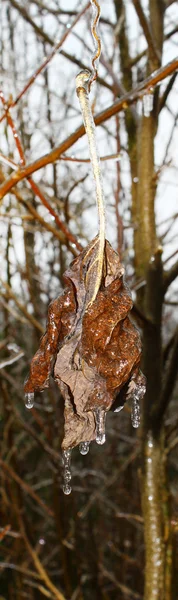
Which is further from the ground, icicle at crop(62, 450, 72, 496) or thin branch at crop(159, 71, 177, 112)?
thin branch at crop(159, 71, 177, 112)

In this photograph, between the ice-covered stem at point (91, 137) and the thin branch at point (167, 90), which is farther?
the thin branch at point (167, 90)

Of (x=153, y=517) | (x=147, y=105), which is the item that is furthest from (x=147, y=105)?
(x=153, y=517)

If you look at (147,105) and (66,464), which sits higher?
(147,105)

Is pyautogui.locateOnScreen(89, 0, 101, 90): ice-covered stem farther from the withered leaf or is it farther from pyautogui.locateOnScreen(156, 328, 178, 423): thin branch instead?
pyautogui.locateOnScreen(156, 328, 178, 423): thin branch

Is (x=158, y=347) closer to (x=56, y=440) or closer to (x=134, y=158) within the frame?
(x=134, y=158)

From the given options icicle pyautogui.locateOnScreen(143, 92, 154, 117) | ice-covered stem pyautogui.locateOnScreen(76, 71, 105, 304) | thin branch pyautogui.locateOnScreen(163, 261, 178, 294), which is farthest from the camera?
icicle pyautogui.locateOnScreen(143, 92, 154, 117)

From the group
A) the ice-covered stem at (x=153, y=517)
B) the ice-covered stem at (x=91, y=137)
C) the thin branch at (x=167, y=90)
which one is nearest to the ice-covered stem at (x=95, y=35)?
the ice-covered stem at (x=91, y=137)

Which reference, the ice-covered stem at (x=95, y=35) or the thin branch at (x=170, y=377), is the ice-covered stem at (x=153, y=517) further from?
the ice-covered stem at (x=95, y=35)

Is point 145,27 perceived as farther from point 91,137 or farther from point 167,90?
point 91,137

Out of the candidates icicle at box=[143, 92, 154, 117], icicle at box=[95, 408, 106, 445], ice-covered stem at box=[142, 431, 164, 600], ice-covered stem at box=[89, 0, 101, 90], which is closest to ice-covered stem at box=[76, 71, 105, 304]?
ice-covered stem at box=[89, 0, 101, 90]
